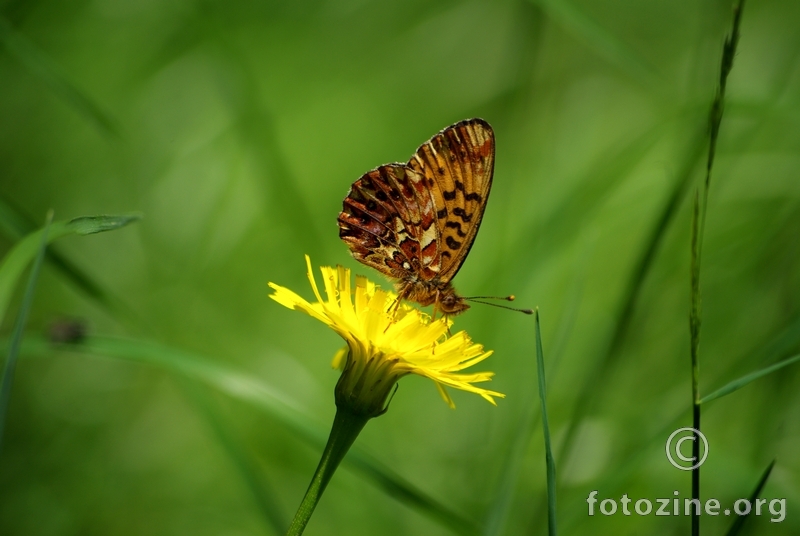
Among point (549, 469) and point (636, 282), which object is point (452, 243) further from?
point (549, 469)

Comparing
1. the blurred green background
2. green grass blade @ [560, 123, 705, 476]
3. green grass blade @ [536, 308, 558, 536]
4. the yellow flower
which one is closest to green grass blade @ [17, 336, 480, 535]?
the blurred green background

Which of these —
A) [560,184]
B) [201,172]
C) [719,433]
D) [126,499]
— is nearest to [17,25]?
[201,172]

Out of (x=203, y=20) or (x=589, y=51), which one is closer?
(x=203, y=20)

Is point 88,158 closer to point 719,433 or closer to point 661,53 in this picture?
point 719,433

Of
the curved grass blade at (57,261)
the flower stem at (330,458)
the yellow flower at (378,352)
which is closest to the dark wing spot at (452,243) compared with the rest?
the yellow flower at (378,352)

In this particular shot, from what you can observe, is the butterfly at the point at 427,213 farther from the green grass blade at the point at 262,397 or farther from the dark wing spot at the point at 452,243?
the green grass blade at the point at 262,397

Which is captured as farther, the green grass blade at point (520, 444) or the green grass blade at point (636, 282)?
the green grass blade at point (636, 282)

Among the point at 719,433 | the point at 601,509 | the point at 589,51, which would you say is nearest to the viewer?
the point at 601,509
